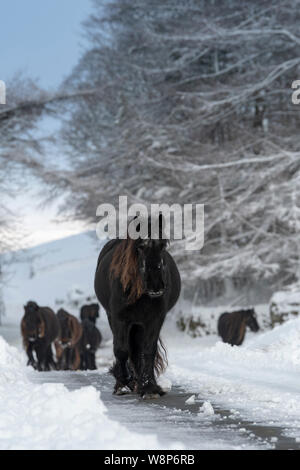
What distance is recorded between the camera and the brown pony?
1792 centimetres

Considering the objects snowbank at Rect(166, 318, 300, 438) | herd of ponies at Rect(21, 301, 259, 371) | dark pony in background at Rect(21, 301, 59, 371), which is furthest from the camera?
herd of ponies at Rect(21, 301, 259, 371)

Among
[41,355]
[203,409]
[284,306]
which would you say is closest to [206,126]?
[284,306]

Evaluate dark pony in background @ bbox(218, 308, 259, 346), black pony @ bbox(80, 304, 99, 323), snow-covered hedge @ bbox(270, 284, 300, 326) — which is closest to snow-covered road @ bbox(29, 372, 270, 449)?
dark pony in background @ bbox(218, 308, 259, 346)

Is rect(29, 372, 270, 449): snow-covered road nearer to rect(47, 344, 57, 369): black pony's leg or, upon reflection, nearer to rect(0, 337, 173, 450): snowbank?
rect(0, 337, 173, 450): snowbank

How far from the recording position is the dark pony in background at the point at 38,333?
16.0 metres

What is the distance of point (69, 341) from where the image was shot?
18.0 metres

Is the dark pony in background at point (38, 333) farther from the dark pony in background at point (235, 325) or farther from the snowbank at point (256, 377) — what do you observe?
the dark pony in background at point (235, 325)

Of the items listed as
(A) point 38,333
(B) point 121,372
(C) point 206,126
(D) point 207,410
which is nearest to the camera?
(D) point 207,410

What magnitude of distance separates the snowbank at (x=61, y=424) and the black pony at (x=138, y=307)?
155cm

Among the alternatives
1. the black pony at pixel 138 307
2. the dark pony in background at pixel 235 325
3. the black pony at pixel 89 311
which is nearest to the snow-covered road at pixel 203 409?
the black pony at pixel 138 307

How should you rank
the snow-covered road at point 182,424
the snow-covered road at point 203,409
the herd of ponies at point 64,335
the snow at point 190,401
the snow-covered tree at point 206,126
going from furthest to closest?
the snow-covered tree at point 206,126, the herd of ponies at point 64,335, the snow at point 190,401, the snow-covered road at point 182,424, the snow-covered road at point 203,409

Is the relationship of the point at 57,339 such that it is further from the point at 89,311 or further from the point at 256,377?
the point at 256,377

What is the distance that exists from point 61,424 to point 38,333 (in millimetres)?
11999

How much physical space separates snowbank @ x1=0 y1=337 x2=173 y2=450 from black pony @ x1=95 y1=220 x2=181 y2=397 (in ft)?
5.10
